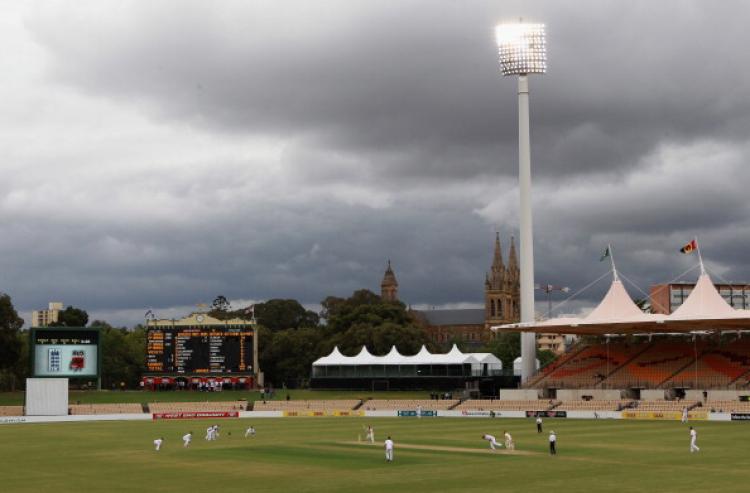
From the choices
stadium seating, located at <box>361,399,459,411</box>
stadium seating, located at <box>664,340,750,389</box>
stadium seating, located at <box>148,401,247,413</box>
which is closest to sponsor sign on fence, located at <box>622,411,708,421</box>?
stadium seating, located at <box>664,340,750,389</box>

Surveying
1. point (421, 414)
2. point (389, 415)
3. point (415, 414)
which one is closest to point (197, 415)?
point (389, 415)

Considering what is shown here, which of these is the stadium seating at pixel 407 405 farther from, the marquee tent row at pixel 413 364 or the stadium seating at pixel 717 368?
the marquee tent row at pixel 413 364

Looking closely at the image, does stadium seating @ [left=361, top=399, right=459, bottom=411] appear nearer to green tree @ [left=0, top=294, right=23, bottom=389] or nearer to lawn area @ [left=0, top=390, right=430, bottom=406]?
lawn area @ [left=0, top=390, right=430, bottom=406]

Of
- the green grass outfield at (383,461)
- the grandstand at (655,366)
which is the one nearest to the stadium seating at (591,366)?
the grandstand at (655,366)

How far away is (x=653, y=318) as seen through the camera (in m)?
84.2

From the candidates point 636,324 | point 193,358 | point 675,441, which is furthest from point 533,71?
point 675,441

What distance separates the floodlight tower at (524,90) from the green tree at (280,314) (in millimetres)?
91681

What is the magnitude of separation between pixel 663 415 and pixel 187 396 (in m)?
52.2

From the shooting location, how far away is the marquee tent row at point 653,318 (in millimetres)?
82312

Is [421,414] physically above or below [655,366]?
below

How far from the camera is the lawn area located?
4163 inches

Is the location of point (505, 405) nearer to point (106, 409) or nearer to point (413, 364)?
point (413, 364)

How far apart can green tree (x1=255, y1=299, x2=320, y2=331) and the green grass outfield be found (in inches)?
4539

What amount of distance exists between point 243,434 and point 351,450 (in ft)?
54.0
